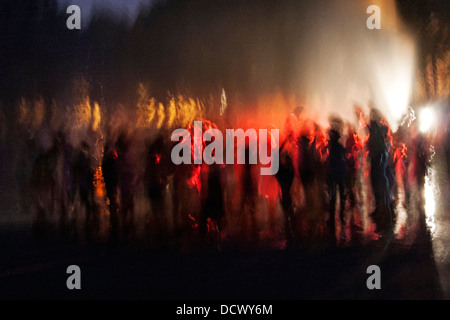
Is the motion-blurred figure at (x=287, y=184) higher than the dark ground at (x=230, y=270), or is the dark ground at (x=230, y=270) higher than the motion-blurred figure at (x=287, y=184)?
the motion-blurred figure at (x=287, y=184)

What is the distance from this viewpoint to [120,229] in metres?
6.38

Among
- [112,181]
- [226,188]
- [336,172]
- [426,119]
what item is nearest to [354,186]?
[336,172]

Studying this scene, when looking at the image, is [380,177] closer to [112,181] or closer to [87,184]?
[112,181]

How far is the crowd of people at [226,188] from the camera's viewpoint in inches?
250

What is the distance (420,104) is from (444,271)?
321 cm

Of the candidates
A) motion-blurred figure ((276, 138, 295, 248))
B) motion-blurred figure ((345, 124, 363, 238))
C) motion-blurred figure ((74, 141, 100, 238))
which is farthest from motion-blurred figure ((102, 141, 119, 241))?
motion-blurred figure ((345, 124, 363, 238))

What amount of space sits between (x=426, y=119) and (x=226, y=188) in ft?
11.2

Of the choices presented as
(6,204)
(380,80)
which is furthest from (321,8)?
(6,204)

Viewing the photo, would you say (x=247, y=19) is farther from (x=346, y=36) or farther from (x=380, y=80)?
(x=380, y=80)

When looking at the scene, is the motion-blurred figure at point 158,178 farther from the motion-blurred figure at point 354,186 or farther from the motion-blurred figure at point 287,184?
the motion-blurred figure at point 354,186

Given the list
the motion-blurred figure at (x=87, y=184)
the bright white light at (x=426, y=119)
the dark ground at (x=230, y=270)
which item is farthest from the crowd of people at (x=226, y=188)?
the dark ground at (x=230, y=270)

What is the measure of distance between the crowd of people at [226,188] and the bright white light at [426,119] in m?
0.13

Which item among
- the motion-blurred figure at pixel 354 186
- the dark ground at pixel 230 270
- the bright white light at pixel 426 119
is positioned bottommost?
the dark ground at pixel 230 270

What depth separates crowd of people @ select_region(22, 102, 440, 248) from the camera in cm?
634
